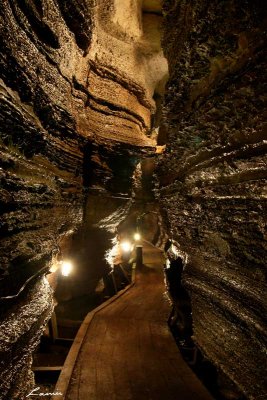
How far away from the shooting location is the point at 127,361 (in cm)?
580

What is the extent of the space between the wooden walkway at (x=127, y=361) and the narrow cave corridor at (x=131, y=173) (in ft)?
0.14

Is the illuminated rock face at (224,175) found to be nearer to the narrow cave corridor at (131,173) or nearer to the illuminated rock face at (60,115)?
→ the narrow cave corridor at (131,173)

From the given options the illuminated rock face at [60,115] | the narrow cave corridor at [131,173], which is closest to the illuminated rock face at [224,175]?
the narrow cave corridor at [131,173]

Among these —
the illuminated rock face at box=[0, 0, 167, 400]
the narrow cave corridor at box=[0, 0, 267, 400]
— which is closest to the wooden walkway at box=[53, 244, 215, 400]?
the narrow cave corridor at box=[0, 0, 267, 400]

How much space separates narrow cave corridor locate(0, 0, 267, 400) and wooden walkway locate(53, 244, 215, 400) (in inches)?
1.6

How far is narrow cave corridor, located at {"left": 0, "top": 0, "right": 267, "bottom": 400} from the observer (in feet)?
8.14

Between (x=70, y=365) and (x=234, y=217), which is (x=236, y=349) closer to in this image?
(x=234, y=217)

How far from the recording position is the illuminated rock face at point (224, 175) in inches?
90.9

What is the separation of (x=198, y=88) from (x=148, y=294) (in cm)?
911

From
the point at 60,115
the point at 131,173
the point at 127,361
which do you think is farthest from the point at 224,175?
the point at 131,173

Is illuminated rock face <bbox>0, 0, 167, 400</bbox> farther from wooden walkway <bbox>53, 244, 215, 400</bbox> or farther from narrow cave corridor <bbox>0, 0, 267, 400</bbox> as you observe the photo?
wooden walkway <bbox>53, 244, 215, 400</bbox>

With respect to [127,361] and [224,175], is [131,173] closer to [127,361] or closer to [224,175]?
[127,361]

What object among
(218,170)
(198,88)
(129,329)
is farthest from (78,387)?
(198,88)

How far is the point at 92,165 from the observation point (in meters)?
6.85
